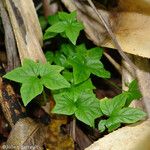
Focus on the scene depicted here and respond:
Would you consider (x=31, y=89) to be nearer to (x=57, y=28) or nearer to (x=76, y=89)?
(x=76, y=89)

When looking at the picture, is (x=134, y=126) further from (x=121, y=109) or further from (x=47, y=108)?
(x=47, y=108)

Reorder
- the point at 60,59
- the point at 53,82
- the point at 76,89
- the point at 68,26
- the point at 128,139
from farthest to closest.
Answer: the point at 60,59 < the point at 68,26 < the point at 76,89 < the point at 53,82 < the point at 128,139

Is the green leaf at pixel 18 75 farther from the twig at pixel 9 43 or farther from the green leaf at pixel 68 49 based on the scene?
the green leaf at pixel 68 49

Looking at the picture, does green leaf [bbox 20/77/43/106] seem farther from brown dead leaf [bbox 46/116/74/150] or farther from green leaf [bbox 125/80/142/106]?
green leaf [bbox 125/80/142/106]

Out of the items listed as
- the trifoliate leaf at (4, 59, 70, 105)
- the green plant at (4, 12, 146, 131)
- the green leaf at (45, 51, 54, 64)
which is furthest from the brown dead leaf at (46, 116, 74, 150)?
the green leaf at (45, 51, 54, 64)

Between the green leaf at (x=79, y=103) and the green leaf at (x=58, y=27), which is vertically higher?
the green leaf at (x=58, y=27)

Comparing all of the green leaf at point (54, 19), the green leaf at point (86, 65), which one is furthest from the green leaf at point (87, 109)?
the green leaf at point (54, 19)

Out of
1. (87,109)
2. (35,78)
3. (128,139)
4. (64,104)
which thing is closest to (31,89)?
(35,78)

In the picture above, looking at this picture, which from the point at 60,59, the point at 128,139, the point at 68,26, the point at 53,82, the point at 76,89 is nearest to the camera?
the point at 128,139

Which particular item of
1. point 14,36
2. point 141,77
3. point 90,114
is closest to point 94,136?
point 90,114
